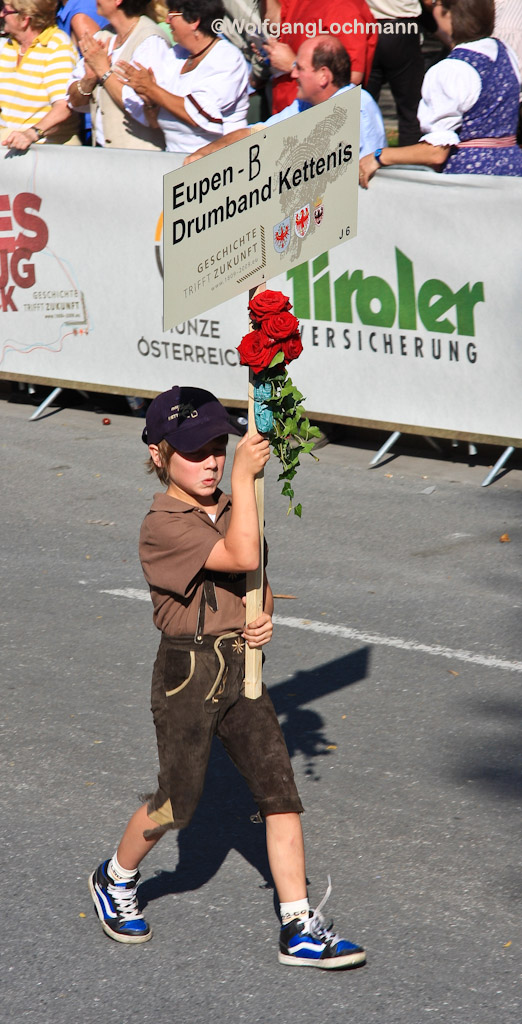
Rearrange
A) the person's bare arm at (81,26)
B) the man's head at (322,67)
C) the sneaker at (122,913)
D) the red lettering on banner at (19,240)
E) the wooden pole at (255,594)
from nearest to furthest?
the wooden pole at (255,594)
the sneaker at (122,913)
the man's head at (322,67)
the red lettering on banner at (19,240)
the person's bare arm at (81,26)

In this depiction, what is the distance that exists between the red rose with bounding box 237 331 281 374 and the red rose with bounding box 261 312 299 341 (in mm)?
19

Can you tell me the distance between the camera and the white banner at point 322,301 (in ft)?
26.0

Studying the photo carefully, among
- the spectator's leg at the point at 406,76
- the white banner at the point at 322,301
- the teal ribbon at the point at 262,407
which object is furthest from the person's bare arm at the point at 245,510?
the spectator's leg at the point at 406,76

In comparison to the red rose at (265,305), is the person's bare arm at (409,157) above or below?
below

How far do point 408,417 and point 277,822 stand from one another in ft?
16.3

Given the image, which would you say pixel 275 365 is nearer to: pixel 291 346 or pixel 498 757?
pixel 291 346

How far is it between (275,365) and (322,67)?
5.29 metres

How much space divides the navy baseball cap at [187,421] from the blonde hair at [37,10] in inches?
279

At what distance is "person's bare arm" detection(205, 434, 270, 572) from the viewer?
138 inches

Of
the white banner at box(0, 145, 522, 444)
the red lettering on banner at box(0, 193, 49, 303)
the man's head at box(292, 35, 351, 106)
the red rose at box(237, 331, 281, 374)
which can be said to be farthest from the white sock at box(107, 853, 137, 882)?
the red lettering on banner at box(0, 193, 49, 303)

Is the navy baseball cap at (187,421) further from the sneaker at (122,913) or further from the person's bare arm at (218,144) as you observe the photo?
the person's bare arm at (218,144)

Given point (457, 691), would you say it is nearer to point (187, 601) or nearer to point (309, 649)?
point (309, 649)

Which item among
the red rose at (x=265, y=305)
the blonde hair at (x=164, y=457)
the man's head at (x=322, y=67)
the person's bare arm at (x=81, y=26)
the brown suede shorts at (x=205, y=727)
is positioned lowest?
the brown suede shorts at (x=205, y=727)

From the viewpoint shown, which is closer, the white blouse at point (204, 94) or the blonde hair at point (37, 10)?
the white blouse at point (204, 94)
